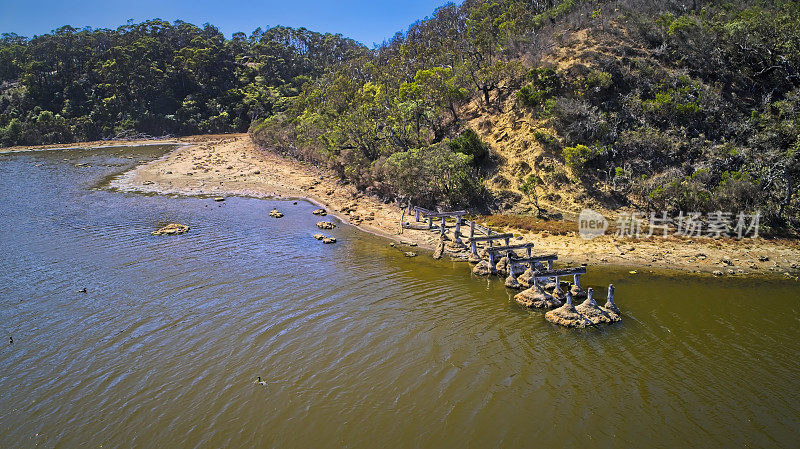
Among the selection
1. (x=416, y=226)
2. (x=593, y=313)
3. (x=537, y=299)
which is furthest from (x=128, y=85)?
(x=593, y=313)

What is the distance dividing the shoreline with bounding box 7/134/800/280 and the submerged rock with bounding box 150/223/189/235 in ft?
32.5

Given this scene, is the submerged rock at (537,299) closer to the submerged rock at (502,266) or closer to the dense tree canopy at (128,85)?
the submerged rock at (502,266)

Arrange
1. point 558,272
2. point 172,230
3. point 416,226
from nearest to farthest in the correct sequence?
point 558,272 → point 172,230 → point 416,226

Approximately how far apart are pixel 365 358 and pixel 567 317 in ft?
23.8

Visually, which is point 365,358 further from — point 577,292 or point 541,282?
point 577,292

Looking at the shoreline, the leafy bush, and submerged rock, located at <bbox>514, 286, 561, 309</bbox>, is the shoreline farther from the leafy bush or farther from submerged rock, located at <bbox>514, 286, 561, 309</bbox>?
submerged rock, located at <bbox>514, 286, 561, 309</bbox>

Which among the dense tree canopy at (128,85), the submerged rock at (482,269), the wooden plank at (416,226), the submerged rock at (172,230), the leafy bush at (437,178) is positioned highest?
the dense tree canopy at (128,85)

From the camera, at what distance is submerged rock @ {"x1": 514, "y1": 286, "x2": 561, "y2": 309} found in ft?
55.9

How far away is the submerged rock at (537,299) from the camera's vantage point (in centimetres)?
1705

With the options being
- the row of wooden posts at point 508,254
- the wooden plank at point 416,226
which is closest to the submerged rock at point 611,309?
the row of wooden posts at point 508,254

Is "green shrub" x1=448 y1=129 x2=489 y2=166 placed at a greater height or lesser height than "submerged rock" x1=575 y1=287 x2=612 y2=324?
greater

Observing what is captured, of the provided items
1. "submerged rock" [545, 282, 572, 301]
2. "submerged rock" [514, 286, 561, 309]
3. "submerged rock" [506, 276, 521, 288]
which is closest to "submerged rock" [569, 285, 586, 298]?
"submerged rock" [545, 282, 572, 301]

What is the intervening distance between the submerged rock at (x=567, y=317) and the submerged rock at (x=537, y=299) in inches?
34.5

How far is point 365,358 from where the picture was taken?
13.7 metres
